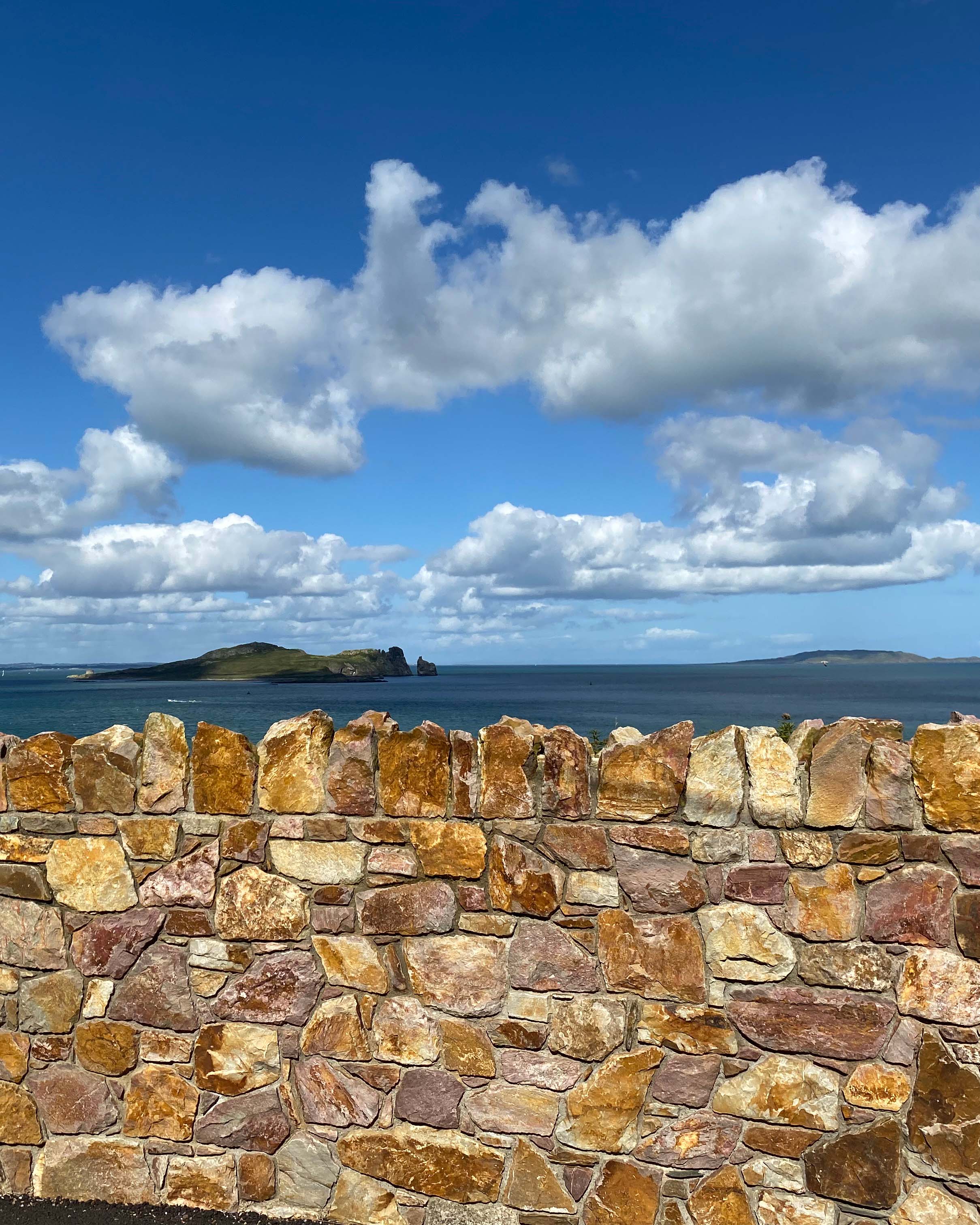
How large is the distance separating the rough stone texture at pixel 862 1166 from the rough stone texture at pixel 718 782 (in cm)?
145

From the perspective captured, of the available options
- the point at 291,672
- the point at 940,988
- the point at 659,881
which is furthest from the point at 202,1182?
the point at 291,672

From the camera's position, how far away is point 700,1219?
3826 mm

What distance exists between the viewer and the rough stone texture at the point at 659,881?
3.75 meters

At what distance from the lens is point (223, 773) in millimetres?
4129

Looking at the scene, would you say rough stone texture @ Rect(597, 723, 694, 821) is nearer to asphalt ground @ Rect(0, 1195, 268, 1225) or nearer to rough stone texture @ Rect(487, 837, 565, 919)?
rough stone texture @ Rect(487, 837, 565, 919)

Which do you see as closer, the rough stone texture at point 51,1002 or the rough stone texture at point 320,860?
the rough stone texture at point 320,860

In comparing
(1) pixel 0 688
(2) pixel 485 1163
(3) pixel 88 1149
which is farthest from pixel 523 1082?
(1) pixel 0 688

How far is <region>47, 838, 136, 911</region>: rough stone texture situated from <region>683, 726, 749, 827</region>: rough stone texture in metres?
2.74

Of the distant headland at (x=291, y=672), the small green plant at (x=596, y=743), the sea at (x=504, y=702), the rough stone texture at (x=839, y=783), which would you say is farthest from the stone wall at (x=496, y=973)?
the distant headland at (x=291, y=672)

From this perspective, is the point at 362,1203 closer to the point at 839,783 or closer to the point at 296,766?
the point at 296,766

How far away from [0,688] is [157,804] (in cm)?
16505

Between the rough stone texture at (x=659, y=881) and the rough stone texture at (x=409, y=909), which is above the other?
the rough stone texture at (x=659, y=881)

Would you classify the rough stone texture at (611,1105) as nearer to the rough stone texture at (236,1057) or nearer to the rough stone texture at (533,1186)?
the rough stone texture at (533,1186)

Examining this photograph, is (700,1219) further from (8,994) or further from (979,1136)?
(8,994)
